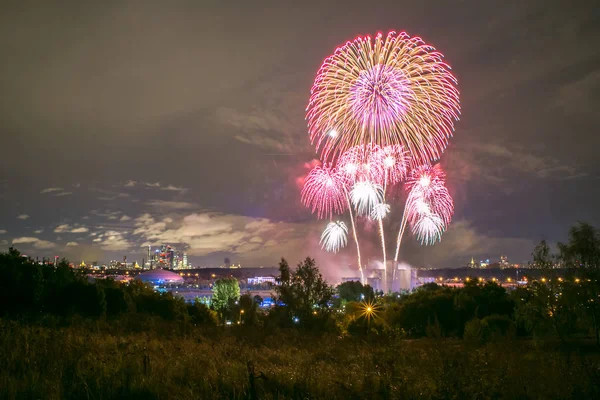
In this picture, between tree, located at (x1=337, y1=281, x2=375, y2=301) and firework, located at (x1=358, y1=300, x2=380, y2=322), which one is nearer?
firework, located at (x1=358, y1=300, x2=380, y2=322)

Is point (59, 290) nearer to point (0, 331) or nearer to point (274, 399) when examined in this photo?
point (0, 331)

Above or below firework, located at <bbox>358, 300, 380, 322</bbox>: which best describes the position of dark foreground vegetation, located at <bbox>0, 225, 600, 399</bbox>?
above

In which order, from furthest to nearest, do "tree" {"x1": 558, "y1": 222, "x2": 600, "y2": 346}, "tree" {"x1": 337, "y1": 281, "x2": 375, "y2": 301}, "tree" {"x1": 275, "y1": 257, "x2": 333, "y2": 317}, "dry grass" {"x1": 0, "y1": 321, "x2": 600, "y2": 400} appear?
"tree" {"x1": 337, "y1": 281, "x2": 375, "y2": 301}
"tree" {"x1": 275, "y1": 257, "x2": 333, "y2": 317}
"tree" {"x1": 558, "y1": 222, "x2": 600, "y2": 346}
"dry grass" {"x1": 0, "y1": 321, "x2": 600, "y2": 400}

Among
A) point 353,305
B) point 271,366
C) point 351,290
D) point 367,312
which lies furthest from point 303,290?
point 351,290

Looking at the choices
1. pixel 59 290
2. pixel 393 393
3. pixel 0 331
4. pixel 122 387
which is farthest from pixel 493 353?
pixel 59 290

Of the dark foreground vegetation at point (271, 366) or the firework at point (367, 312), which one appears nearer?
the dark foreground vegetation at point (271, 366)

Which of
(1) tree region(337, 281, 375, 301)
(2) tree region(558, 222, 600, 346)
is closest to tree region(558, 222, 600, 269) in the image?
(2) tree region(558, 222, 600, 346)

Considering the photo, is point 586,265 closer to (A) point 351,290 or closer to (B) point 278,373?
(B) point 278,373

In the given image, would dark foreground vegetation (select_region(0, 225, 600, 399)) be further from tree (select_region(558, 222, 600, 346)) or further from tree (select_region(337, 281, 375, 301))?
tree (select_region(337, 281, 375, 301))

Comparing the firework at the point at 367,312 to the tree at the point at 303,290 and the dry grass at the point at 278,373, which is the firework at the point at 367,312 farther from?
the dry grass at the point at 278,373

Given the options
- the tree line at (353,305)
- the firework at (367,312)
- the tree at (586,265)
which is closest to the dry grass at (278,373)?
the tree line at (353,305)

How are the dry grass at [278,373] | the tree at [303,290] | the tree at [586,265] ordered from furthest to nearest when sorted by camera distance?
the tree at [303,290] < the tree at [586,265] < the dry grass at [278,373]
